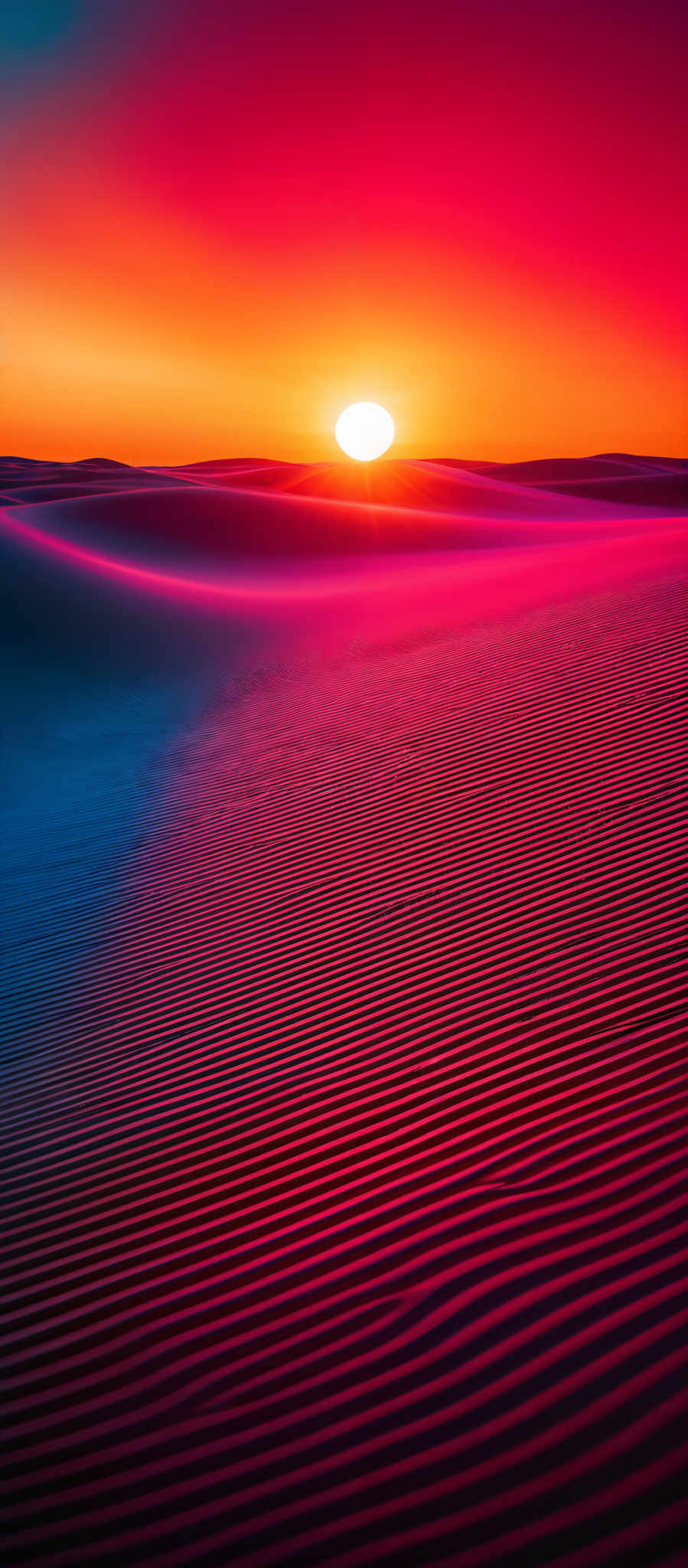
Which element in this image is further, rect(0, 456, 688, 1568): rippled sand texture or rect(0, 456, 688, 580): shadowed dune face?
rect(0, 456, 688, 580): shadowed dune face

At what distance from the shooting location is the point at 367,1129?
11.2ft

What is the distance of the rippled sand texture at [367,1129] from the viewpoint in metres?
2.11

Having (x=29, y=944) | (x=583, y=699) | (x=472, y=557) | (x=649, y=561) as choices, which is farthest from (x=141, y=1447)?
(x=472, y=557)

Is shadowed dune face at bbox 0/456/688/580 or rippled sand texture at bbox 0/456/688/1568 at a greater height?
shadowed dune face at bbox 0/456/688/580

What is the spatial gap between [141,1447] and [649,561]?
11.4 meters

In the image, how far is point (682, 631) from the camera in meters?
7.78

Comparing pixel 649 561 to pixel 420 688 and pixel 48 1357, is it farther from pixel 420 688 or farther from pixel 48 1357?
pixel 48 1357

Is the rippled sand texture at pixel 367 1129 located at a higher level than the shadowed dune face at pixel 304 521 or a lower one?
lower

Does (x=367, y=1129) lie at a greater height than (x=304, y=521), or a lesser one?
lesser

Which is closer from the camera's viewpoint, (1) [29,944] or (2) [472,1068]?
(2) [472,1068]

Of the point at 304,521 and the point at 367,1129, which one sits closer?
the point at 367,1129

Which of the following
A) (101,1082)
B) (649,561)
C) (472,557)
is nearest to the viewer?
(101,1082)

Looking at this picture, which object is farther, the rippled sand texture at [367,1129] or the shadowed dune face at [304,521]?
the shadowed dune face at [304,521]

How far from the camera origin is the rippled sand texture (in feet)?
6.91
